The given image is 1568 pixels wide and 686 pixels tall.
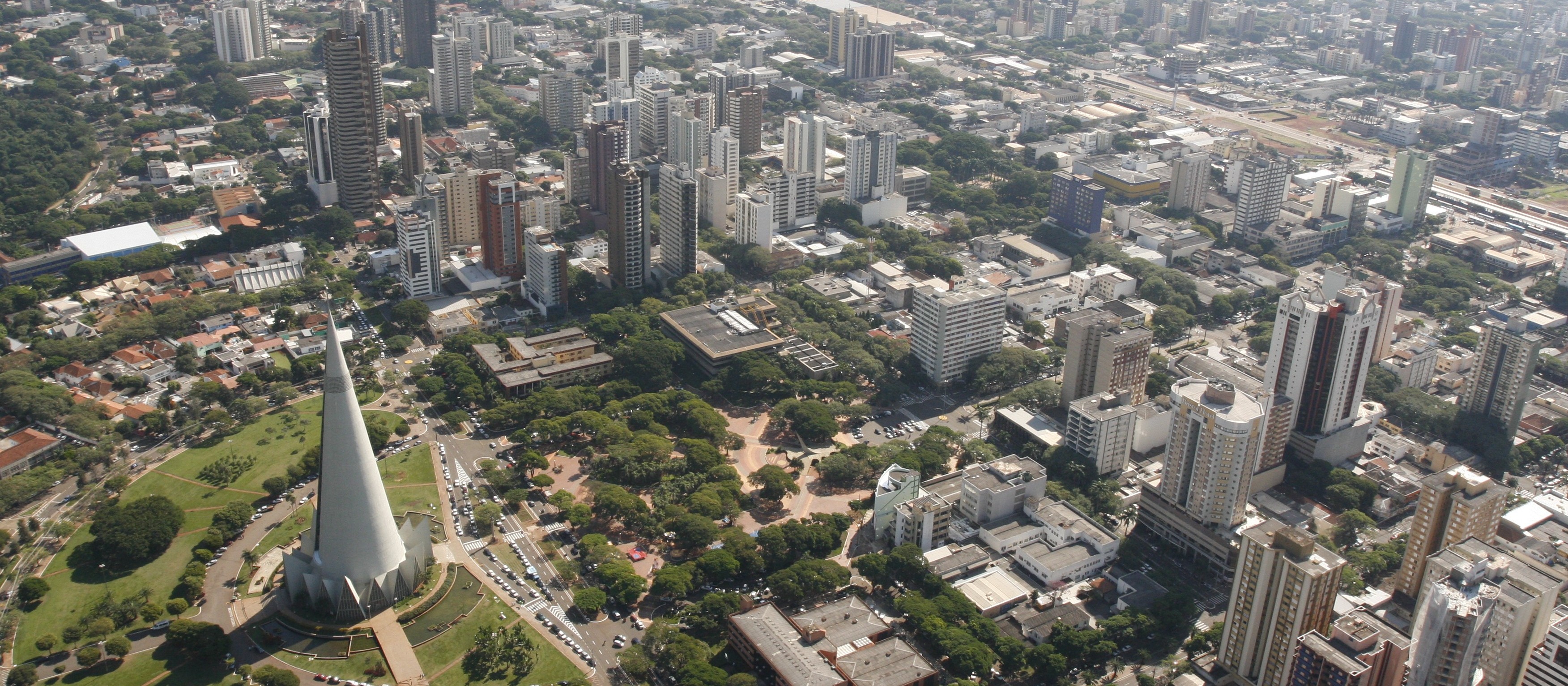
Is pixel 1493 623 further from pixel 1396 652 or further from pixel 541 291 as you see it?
pixel 541 291

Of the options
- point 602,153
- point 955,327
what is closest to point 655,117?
point 602,153

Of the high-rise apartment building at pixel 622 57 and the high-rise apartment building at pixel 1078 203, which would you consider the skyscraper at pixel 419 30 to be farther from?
the high-rise apartment building at pixel 1078 203

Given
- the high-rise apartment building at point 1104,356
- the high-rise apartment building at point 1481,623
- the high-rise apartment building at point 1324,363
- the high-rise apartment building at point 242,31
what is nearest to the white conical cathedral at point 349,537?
the high-rise apartment building at point 1104,356

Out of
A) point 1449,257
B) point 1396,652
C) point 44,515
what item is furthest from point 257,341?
point 1449,257

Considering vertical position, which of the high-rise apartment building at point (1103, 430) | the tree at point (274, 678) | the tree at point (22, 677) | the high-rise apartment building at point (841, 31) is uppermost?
the high-rise apartment building at point (841, 31)

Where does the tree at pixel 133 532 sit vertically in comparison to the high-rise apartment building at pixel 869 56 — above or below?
below

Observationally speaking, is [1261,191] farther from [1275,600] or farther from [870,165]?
[1275,600]
